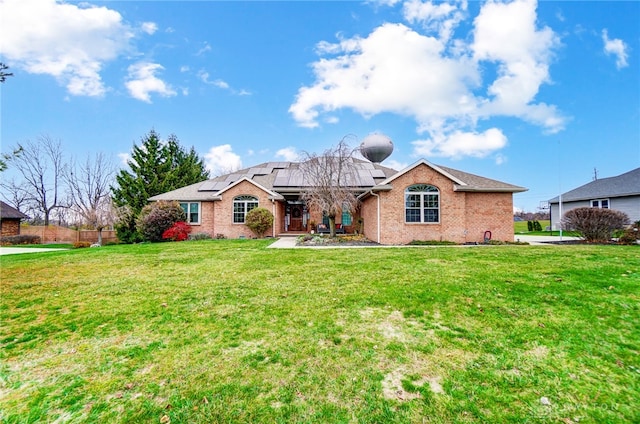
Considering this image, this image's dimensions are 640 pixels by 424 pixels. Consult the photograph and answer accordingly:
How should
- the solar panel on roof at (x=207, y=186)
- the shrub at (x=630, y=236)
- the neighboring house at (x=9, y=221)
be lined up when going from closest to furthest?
the shrub at (x=630, y=236) → the solar panel on roof at (x=207, y=186) → the neighboring house at (x=9, y=221)

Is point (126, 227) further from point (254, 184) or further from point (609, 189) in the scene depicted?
point (609, 189)

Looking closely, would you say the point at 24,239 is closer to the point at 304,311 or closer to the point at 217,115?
the point at 217,115

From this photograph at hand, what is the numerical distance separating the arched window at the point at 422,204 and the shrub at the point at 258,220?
30.6 ft

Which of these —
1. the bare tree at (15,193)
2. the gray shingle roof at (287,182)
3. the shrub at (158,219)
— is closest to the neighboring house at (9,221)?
the bare tree at (15,193)

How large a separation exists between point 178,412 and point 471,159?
27.9 m

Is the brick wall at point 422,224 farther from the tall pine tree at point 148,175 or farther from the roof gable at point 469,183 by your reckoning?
the tall pine tree at point 148,175

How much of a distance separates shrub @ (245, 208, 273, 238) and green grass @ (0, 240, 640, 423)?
1146cm

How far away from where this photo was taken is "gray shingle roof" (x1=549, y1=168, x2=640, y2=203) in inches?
836

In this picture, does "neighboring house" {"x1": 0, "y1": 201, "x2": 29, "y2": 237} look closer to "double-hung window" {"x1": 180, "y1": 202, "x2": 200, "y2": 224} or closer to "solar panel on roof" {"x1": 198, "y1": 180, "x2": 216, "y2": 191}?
"double-hung window" {"x1": 180, "y1": 202, "x2": 200, "y2": 224}

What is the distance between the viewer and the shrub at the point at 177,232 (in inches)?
733

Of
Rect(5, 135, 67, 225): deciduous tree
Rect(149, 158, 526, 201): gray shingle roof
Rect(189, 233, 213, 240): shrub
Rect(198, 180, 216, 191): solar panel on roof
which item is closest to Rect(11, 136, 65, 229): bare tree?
Rect(5, 135, 67, 225): deciduous tree

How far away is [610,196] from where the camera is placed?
21.9 m

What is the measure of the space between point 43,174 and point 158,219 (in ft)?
85.4

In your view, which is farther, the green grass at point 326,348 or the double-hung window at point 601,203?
the double-hung window at point 601,203
